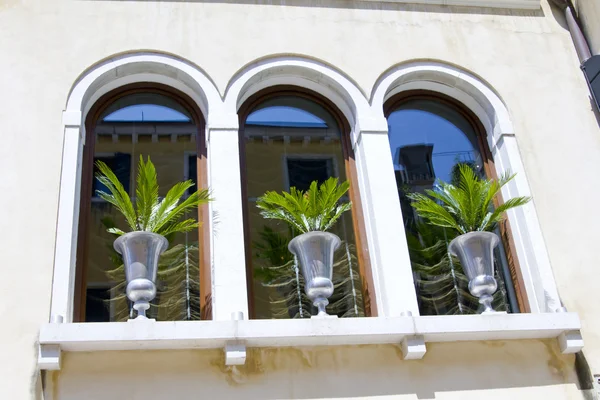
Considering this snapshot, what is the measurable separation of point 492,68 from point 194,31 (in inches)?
114

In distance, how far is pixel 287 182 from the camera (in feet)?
24.3

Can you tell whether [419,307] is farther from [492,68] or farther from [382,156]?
[492,68]

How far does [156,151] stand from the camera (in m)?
7.33

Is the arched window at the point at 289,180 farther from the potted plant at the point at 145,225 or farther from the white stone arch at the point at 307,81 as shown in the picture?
the potted plant at the point at 145,225

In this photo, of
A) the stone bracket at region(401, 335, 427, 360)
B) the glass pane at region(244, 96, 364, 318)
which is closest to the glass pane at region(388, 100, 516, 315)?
the glass pane at region(244, 96, 364, 318)

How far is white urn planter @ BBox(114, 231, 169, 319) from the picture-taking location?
19.8 feet

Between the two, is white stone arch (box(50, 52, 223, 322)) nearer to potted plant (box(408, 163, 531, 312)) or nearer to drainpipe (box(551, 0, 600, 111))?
potted plant (box(408, 163, 531, 312))

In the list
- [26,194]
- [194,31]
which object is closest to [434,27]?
[194,31]

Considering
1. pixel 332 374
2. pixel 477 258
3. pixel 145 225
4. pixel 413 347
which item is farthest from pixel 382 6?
pixel 332 374

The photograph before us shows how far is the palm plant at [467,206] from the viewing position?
6805 mm

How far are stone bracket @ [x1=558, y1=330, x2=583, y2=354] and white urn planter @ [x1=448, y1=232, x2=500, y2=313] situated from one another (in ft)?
1.90

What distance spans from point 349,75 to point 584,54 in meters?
2.40

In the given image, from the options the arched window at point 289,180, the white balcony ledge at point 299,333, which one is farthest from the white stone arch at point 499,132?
the arched window at point 289,180

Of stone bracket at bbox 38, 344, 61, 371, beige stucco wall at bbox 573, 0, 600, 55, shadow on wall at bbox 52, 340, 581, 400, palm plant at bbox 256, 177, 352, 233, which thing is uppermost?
beige stucco wall at bbox 573, 0, 600, 55
